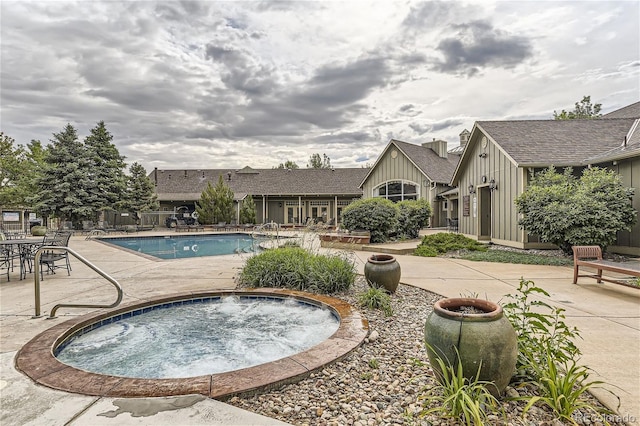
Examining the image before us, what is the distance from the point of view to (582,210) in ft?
25.0

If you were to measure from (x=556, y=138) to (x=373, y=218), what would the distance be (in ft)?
21.6

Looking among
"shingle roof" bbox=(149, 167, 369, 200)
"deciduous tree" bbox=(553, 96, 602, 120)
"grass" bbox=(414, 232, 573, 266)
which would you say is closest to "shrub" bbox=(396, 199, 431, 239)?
"grass" bbox=(414, 232, 573, 266)

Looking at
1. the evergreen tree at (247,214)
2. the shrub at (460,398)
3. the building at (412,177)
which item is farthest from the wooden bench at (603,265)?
the evergreen tree at (247,214)

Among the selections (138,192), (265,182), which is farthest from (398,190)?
(138,192)

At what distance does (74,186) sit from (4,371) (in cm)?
2331

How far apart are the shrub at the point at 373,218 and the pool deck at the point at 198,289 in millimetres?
2646

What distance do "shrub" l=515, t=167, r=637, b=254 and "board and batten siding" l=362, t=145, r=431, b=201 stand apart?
401 inches

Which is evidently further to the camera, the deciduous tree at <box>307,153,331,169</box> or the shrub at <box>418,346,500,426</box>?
the deciduous tree at <box>307,153,331,169</box>

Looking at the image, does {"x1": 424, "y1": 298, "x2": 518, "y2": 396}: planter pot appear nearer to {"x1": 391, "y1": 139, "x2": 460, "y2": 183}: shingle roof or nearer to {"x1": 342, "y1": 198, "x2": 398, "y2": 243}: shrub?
{"x1": 342, "y1": 198, "x2": 398, "y2": 243}: shrub

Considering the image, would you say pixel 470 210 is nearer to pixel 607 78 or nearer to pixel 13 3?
pixel 607 78

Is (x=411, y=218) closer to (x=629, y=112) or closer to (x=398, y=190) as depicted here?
(x=398, y=190)

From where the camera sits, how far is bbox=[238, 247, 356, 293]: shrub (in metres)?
5.38

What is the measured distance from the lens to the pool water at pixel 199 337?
3.31 meters

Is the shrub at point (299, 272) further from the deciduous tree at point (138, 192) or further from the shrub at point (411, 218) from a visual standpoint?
the deciduous tree at point (138, 192)
